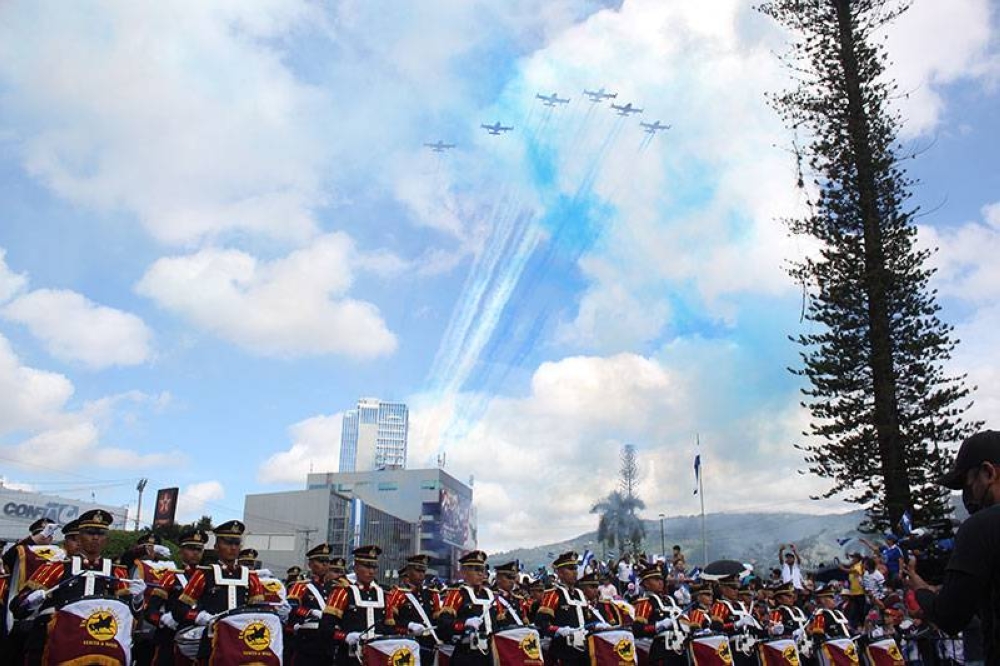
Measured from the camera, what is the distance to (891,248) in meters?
29.8

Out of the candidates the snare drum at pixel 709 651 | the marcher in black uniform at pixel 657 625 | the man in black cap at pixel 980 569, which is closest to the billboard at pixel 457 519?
the marcher in black uniform at pixel 657 625

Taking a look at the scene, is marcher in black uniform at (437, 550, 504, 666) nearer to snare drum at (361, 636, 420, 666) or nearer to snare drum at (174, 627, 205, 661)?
snare drum at (361, 636, 420, 666)

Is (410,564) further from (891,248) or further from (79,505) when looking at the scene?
(79,505)

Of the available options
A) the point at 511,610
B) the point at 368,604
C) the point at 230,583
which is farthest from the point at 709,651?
the point at 230,583

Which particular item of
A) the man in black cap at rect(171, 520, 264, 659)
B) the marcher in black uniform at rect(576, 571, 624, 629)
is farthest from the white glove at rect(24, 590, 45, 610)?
the marcher in black uniform at rect(576, 571, 624, 629)

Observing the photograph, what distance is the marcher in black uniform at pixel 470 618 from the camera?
10.6m

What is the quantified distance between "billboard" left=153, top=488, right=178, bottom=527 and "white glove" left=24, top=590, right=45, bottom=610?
66718 mm

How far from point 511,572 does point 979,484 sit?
9.26m

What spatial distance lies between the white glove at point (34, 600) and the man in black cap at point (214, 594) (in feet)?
4.94

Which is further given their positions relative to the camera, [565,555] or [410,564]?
[565,555]

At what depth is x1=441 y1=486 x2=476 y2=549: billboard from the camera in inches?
4473

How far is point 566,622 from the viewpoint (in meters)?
11.4

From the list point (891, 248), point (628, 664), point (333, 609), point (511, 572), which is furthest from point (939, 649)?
point (891, 248)

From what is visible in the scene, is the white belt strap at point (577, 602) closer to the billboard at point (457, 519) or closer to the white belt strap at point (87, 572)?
the white belt strap at point (87, 572)
